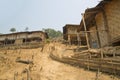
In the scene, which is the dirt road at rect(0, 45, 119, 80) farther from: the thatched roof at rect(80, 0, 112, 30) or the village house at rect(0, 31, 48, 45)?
the village house at rect(0, 31, 48, 45)

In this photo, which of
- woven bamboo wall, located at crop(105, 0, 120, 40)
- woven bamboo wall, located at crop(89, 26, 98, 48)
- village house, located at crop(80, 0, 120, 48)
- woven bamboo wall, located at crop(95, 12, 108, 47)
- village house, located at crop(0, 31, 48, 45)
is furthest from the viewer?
village house, located at crop(0, 31, 48, 45)

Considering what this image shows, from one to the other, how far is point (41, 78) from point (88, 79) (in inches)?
167

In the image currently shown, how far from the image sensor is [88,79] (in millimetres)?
12430

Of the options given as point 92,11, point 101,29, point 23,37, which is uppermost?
point 92,11

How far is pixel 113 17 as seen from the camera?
1730 cm

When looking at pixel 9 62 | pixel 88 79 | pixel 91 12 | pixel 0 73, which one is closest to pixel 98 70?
pixel 88 79

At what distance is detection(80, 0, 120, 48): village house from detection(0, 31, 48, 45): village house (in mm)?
17753

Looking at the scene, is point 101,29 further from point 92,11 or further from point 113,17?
point 113,17

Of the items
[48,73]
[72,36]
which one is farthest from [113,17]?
[72,36]

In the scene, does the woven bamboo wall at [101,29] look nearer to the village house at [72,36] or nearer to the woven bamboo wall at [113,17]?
the woven bamboo wall at [113,17]

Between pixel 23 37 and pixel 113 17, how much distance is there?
24902 millimetres

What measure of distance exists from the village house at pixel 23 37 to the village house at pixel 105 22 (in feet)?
58.2

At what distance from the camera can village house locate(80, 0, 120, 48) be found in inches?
661

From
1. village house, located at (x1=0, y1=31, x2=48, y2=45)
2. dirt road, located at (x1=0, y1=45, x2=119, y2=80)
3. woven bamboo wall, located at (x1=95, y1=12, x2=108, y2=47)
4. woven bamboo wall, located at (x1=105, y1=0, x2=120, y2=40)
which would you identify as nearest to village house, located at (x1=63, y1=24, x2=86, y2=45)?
village house, located at (x1=0, y1=31, x2=48, y2=45)
